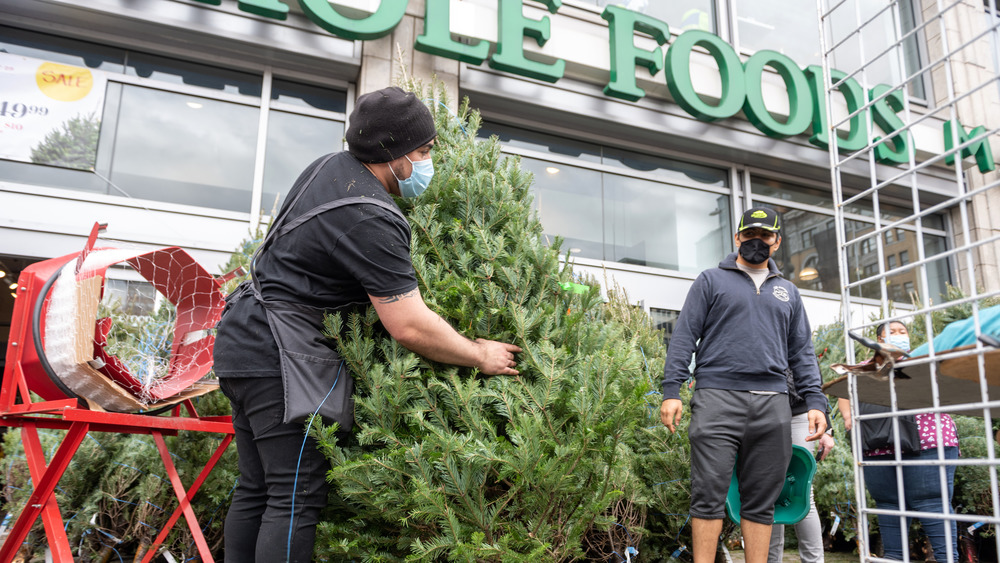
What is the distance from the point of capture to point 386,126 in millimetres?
2043

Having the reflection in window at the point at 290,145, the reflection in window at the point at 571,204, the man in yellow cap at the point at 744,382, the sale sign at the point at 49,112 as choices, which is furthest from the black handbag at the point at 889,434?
the sale sign at the point at 49,112

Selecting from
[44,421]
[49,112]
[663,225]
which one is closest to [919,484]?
[44,421]

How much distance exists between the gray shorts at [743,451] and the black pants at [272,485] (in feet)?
6.18

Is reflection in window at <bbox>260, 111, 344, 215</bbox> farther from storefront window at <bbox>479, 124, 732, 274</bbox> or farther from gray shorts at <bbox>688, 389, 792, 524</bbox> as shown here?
gray shorts at <bbox>688, 389, 792, 524</bbox>

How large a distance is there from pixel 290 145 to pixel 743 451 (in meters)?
6.38

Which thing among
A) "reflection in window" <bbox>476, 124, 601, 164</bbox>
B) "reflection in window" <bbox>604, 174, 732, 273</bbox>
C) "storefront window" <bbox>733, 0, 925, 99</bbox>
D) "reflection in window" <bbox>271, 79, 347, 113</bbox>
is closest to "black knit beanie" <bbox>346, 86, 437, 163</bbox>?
"reflection in window" <bbox>271, 79, 347, 113</bbox>

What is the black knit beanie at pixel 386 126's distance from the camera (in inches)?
80.3

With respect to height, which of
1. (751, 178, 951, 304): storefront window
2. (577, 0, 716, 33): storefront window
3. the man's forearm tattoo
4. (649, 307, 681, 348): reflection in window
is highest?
(577, 0, 716, 33): storefront window

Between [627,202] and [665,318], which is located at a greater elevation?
[627,202]

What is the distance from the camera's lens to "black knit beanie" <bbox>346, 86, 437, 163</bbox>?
6.69 ft

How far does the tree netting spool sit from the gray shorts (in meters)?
2.34

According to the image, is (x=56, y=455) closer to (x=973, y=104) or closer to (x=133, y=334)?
(x=133, y=334)

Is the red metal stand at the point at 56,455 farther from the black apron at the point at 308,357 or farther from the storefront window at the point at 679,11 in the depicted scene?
the storefront window at the point at 679,11

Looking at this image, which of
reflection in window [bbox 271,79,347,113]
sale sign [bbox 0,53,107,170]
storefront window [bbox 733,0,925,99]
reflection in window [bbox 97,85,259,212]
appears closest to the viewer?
sale sign [bbox 0,53,107,170]
